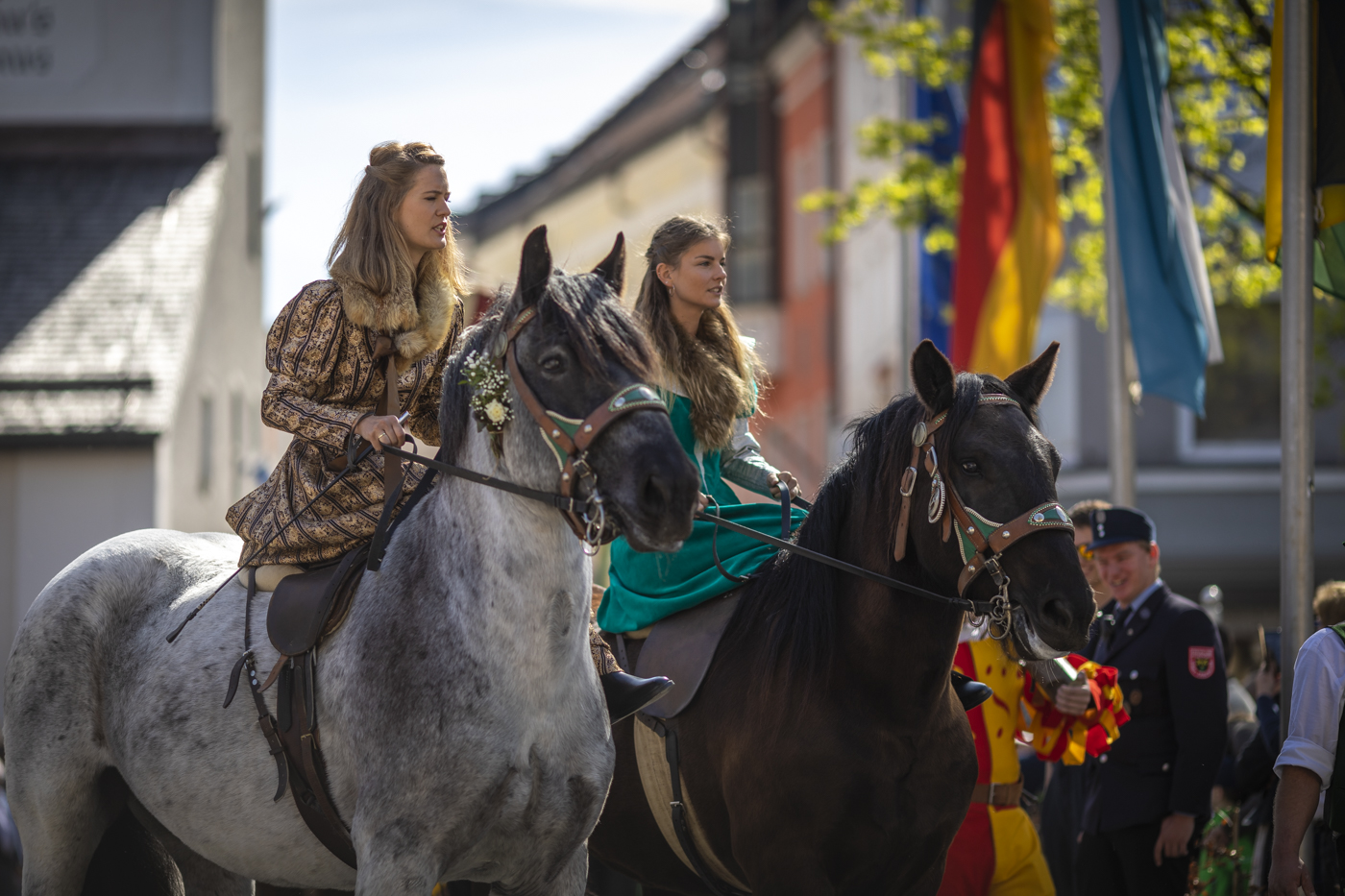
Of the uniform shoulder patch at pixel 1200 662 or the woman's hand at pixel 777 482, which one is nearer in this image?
the woman's hand at pixel 777 482

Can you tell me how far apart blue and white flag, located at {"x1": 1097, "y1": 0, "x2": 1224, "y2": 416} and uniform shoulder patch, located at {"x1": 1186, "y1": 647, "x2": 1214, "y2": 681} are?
7.48ft

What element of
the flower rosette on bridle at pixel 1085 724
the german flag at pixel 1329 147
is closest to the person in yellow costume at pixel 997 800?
the flower rosette on bridle at pixel 1085 724

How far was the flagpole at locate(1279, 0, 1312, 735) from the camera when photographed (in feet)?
20.0

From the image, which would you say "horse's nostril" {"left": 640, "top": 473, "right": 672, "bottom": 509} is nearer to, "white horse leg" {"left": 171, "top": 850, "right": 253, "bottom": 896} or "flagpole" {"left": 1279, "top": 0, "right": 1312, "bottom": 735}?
"white horse leg" {"left": 171, "top": 850, "right": 253, "bottom": 896}

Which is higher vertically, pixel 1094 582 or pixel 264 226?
pixel 264 226

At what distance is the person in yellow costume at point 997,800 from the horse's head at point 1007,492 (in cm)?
103

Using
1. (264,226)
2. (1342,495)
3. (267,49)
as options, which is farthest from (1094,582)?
(267,49)

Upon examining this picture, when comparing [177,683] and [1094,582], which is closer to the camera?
[177,683]

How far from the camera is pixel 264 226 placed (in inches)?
980

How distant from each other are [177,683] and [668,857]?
194 cm

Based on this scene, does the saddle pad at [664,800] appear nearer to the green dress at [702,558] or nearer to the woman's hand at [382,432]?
the green dress at [702,558]

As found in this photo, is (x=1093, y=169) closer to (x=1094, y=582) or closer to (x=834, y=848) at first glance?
(x=1094, y=582)

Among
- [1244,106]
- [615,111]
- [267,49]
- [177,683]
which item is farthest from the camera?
[615,111]

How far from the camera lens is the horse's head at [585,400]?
3256mm
